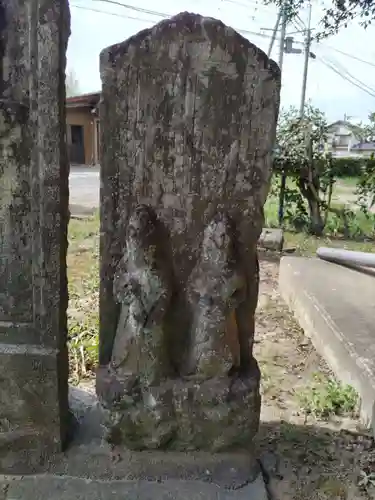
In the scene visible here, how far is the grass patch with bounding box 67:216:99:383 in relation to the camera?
295 centimetres

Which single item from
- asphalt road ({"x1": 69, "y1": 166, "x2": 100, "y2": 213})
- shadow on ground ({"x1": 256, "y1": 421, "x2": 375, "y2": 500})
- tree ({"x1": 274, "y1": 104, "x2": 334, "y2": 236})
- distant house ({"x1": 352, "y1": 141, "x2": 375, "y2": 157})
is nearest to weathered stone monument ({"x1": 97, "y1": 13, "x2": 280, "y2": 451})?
shadow on ground ({"x1": 256, "y1": 421, "x2": 375, "y2": 500})

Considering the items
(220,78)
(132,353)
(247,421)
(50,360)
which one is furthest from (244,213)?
(50,360)

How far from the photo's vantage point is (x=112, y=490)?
1.80 metres

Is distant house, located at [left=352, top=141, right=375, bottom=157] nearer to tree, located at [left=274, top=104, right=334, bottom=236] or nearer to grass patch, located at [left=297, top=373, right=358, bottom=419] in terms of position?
tree, located at [left=274, top=104, right=334, bottom=236]

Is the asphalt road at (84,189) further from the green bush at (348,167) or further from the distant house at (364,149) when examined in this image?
the distant house at (364,149)

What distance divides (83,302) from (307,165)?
4253 millimetres

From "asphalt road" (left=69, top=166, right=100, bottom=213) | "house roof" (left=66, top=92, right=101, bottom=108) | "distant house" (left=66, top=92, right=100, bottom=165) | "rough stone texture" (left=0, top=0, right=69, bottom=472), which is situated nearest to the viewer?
"rough stone texture" (left=0, top=0, right=69, bottom=472)

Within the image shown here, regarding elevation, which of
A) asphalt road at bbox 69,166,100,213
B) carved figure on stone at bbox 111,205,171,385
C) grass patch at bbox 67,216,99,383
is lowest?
grass patch at bbox 67,216,99,383

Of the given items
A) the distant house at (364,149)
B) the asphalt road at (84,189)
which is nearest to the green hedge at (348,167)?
the distant house at (364,149)

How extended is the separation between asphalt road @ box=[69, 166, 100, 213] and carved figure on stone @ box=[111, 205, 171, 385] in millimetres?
7066

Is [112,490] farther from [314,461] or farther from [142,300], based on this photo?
[314,461]

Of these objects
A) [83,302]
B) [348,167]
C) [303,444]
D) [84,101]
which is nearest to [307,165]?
[348,167]

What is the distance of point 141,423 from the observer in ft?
6.02

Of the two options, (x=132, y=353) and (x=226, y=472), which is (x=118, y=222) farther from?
(x=226, y=472)
